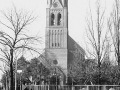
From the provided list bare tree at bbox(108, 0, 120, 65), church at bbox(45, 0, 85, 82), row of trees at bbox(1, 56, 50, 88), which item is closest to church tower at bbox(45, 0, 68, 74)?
church at bbox(45, 0, 85, 82)

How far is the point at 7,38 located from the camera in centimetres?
2359

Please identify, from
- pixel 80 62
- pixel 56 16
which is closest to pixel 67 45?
pixel 56 16

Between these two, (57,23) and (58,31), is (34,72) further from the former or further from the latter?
(57,23)

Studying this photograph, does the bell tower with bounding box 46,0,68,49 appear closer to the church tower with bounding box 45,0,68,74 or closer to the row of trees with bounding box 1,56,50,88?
the church tower with bounding box 45,0,68,74

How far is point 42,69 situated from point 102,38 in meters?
44.9

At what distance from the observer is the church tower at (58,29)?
263 ft

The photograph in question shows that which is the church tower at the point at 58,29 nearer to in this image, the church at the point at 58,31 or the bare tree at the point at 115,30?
the church at the point at 58,31

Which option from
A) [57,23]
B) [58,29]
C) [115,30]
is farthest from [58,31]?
[115,30]

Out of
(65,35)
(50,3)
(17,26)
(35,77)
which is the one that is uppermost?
(50,3)

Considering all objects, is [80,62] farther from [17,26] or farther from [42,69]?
[42,69]

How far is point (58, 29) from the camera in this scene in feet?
265

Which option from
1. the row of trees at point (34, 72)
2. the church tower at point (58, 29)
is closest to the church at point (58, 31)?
the church tower at point (58, 29)

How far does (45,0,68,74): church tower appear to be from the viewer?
80.1 meters

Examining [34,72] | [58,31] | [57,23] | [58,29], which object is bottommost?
[34,72]
